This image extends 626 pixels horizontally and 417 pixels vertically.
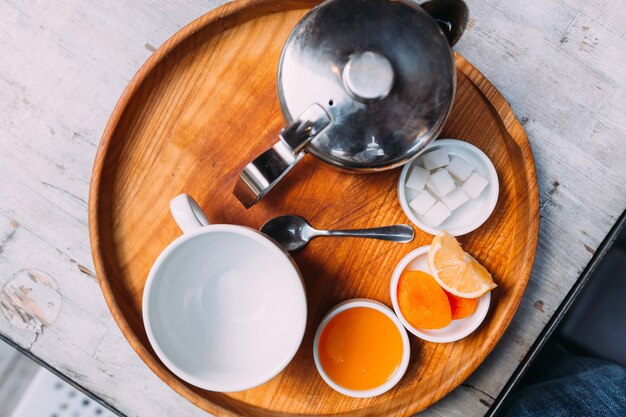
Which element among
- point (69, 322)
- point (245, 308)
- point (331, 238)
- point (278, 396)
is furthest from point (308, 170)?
point (69, 322)

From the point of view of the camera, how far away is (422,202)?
2.89 feet

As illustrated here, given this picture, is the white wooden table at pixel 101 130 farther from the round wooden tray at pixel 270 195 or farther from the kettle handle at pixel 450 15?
the kettle handle at pixel 450 15

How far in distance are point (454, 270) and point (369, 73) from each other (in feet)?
1.10

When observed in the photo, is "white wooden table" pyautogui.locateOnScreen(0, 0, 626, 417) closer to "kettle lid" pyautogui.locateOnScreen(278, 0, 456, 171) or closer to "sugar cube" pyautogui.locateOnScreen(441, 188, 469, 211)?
"sugar cube" pyautogui.locateOnScreen(441, 188, 469, 211)

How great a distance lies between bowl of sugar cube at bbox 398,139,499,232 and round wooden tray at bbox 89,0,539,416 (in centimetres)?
3

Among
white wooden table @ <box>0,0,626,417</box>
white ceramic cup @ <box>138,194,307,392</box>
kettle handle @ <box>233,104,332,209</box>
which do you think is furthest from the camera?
white wooden table @ <box>0,0,626,417</box>

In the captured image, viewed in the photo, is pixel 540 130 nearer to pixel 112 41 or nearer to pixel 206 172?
pixel 206 172

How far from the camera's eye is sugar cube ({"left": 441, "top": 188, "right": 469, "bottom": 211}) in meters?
0.88

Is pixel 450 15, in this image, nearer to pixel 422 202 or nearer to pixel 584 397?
pixel 422 202

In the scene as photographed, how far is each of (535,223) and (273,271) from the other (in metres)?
0.43

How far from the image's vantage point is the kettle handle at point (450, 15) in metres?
0.75

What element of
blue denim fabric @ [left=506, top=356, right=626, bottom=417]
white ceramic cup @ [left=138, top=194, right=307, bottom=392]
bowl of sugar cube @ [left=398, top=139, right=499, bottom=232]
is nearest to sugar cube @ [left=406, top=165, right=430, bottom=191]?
bowl of sugar cube @ [left=398, top=139, right=499, bottom=232]

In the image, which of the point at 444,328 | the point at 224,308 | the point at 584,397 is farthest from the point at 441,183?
the point at 584,397

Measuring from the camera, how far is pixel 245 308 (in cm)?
88
